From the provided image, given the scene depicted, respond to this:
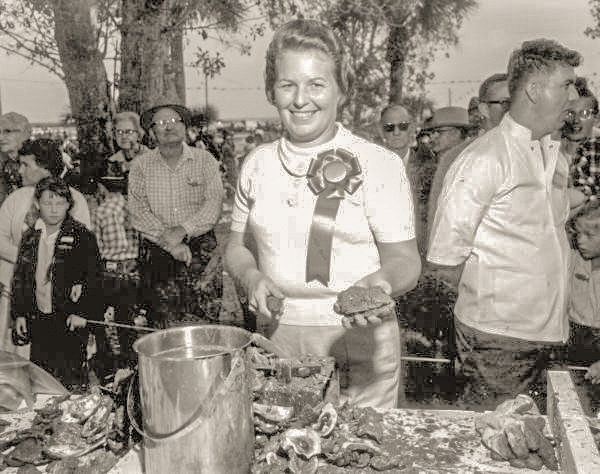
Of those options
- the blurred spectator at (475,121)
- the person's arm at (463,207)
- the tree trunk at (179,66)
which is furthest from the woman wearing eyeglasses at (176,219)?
the tree trunk at (179,66)

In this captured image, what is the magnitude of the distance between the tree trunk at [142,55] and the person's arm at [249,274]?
227 inches

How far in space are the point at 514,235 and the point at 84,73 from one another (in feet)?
21.5

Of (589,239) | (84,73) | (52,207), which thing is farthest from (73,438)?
(84,73)

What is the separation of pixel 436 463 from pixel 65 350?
3.40 metres

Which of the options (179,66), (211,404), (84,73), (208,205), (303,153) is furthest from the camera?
(179,66)

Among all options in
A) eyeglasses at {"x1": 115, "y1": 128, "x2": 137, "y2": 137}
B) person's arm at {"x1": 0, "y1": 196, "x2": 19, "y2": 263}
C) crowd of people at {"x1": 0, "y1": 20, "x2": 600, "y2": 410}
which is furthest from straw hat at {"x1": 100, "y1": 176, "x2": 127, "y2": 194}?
person's arm at {"x1": 0, "y1": 196, "x2": 19, "y2": 263}

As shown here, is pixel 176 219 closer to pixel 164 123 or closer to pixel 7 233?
pixel 164 123

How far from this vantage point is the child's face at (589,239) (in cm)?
392

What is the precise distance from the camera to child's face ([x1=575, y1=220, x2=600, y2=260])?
12.9ft

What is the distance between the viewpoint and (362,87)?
709 inches

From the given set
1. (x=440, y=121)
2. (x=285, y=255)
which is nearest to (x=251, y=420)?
(x=285, y=255)

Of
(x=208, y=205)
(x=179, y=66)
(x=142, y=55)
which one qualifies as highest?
(x=179, y=66)

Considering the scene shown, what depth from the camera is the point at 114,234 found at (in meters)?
5.36

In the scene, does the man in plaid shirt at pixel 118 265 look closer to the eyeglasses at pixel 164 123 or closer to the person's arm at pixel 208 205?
the person's arm at pixel 208 205
